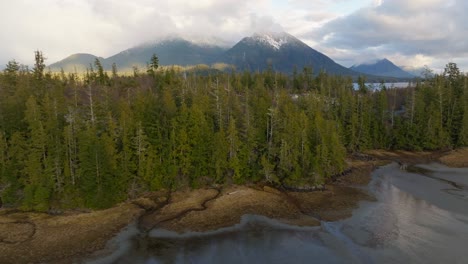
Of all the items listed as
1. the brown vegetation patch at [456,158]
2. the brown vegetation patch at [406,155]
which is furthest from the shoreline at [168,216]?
the brown vegetation patch at [456,158]

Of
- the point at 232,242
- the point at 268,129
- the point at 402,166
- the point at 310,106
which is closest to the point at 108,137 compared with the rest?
the point at 232,242

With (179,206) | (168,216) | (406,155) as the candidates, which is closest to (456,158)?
(406,155)

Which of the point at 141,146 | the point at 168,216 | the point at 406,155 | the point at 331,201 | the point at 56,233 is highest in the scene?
the point at 141,146

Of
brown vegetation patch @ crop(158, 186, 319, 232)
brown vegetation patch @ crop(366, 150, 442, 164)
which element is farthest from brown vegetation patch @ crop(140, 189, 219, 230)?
brown vegetation patch @ crop(366, 150, 442, 164)

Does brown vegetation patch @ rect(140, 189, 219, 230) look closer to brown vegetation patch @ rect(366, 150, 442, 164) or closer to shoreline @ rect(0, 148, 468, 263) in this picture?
shoreline @ rect(0, 148, 468, 263)

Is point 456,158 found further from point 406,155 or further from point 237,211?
point 237,211

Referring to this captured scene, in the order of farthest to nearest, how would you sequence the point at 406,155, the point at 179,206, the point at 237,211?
1. the point at 406,155
2. the point at 179,206
3. the point at 237,211
